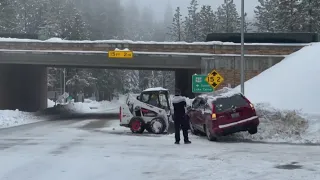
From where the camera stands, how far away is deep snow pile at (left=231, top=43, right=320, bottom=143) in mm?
18797

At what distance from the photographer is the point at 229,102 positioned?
18094mm

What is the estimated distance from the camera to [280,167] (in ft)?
36.9

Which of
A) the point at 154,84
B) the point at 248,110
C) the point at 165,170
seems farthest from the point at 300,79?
the point at 154,84

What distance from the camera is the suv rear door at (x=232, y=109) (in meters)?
17.7

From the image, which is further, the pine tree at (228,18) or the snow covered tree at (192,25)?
the snow covered tree at (192,25)

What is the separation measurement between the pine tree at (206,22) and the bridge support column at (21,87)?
40641mm

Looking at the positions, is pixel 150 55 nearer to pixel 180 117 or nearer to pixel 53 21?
pixel 180 117

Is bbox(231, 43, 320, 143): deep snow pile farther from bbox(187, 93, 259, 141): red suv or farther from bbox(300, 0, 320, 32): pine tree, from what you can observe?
bbox(300, 0, 320, 32): pine tree

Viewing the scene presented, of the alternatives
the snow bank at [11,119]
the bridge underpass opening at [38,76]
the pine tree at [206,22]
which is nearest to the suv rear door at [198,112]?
the snow bank at [11,119]

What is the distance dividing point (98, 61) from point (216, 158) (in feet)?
90.0

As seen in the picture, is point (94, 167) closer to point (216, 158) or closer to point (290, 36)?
point (216, 158)

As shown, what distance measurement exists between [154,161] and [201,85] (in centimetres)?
1498

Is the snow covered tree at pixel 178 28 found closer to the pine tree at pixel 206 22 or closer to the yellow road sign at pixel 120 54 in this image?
the pine tree at pixel 206 22

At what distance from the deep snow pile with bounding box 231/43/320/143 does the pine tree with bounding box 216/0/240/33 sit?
2186 inches
